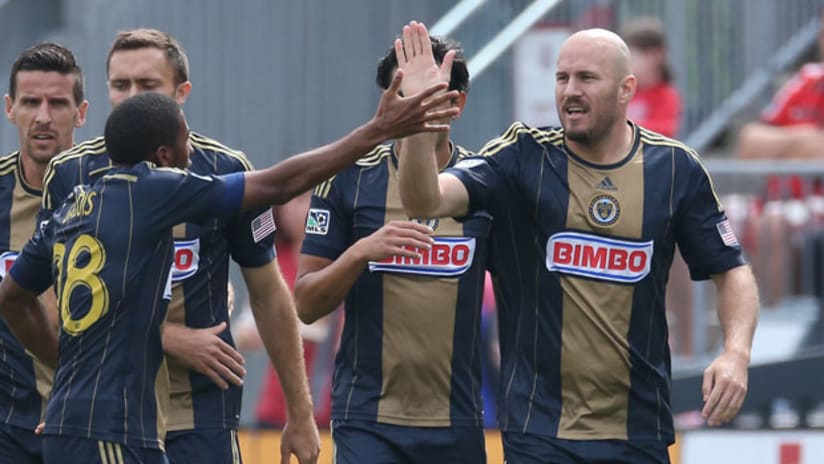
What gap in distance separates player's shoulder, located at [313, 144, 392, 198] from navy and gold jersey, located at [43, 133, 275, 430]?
316 millimetres

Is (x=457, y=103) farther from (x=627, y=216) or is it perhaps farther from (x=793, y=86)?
(x=793, y=86)

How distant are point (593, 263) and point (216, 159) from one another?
1439mm

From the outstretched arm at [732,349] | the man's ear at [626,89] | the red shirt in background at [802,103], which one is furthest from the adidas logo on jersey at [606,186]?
the red shirt in background at [802,103]

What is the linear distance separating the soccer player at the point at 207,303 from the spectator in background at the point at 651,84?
442cm

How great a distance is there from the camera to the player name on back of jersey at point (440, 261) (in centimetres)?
690

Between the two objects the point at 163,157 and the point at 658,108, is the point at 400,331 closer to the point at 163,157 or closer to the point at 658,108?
the point at 163,157

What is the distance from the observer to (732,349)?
6395mm

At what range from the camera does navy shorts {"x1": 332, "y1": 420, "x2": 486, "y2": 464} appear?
684 cm

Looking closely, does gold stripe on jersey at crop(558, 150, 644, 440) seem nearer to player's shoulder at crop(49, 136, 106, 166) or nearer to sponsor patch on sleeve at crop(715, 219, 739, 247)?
sponsor patch on sleeve at crop(715, 219, 739, 247)

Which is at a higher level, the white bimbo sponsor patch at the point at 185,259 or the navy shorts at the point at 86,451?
the white bimbo sponsor patch at the point at 185,259

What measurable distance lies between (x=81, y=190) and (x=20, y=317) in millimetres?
658

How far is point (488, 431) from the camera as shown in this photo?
9.80m

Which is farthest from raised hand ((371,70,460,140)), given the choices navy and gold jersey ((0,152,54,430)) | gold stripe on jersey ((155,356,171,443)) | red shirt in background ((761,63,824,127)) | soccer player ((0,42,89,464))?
red shirt in background ((761,63,824,127))

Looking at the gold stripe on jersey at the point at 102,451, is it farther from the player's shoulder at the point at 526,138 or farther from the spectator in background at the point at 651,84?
the spectator in background at the point at 651,84
